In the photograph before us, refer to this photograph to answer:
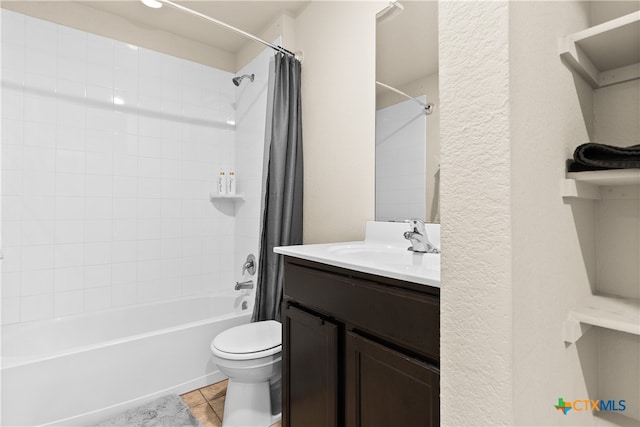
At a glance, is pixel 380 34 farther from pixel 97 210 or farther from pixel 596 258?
pixel 97 210

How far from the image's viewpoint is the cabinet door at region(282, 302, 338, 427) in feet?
3.74

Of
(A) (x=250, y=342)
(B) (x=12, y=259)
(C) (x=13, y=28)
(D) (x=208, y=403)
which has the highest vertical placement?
(C) (x=13, y=28)

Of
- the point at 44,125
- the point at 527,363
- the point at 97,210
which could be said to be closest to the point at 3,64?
the point at 44,125

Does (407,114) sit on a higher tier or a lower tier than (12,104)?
lower

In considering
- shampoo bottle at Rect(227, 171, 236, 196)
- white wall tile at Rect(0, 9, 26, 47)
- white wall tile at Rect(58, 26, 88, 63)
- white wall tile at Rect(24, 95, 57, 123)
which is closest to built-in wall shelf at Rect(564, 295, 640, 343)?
shampoo bottle at Rect(227, 171, 236, 196)

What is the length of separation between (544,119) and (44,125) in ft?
8.79

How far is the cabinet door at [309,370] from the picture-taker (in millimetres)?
1139

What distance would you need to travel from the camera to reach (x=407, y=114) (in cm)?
160

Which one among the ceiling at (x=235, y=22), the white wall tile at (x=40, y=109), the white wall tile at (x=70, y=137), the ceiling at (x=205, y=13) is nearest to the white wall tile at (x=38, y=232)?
the white wall tile at (x=70, y=137)

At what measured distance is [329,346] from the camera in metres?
1.15

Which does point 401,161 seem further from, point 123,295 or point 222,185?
point 123,295

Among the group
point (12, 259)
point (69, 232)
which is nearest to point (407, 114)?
point (69, 232)

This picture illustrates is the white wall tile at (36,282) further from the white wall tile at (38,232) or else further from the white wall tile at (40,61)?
the white wall tile at (40,61)

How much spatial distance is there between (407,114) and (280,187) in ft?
2.81
